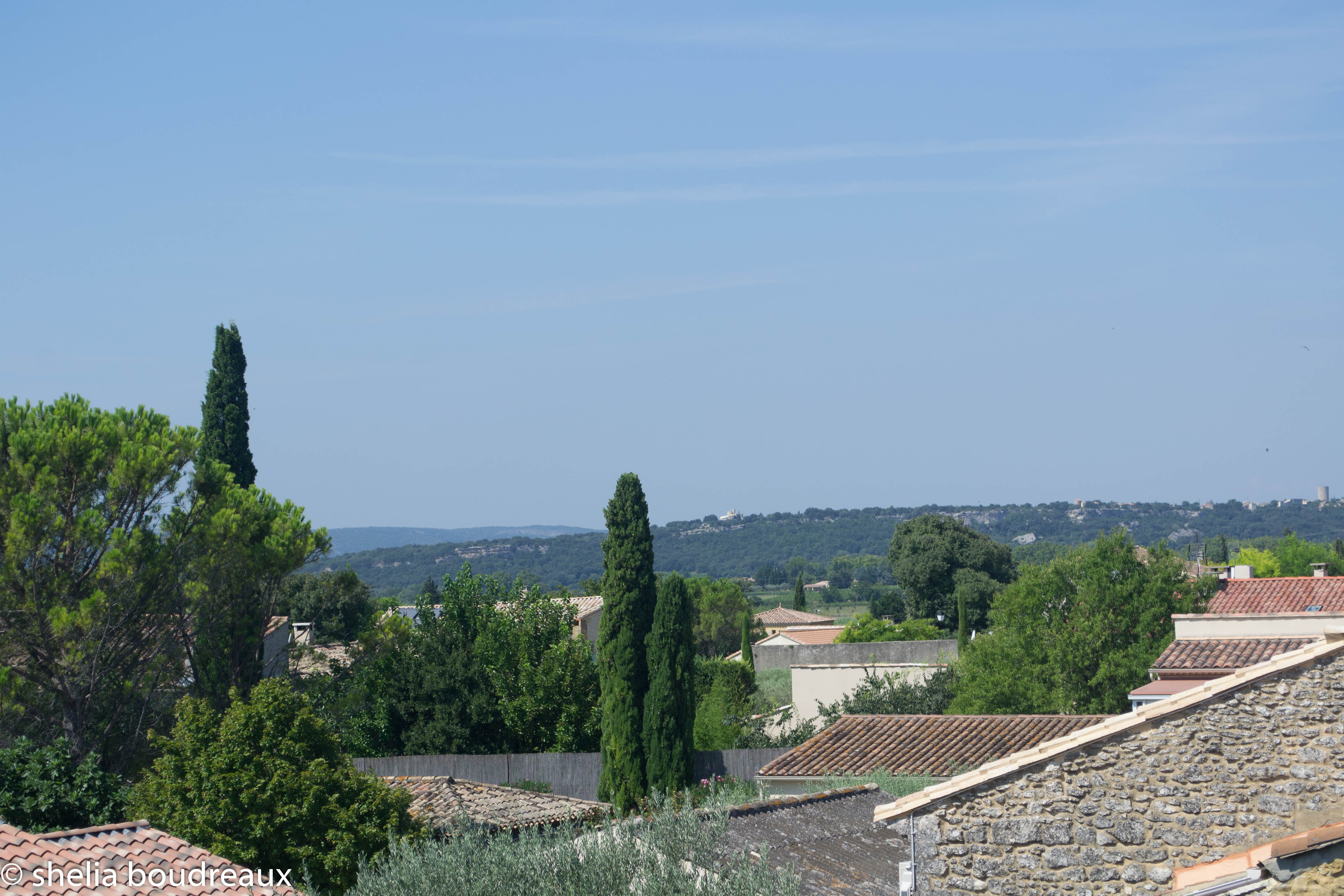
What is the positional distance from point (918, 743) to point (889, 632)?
119 ft

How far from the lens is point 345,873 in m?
14.6

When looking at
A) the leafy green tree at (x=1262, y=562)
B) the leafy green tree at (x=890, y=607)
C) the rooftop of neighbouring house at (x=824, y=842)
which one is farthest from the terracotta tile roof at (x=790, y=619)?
the rooftop of neighbouring house at (x=824, y=842)

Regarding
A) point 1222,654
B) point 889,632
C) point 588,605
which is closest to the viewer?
point 1222,654

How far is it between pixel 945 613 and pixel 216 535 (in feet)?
199

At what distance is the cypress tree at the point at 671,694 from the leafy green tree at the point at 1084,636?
10.1 meters

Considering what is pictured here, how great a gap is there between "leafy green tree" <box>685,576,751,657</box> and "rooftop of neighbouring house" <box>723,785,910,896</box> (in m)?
67.0

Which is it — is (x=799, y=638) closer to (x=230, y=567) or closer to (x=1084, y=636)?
(x=1084, y=636)

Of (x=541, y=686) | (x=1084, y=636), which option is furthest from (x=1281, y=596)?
(x=541, y=686)

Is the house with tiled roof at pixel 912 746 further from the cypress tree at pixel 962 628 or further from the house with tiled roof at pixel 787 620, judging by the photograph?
the house with tiled roof at pixel 787 620

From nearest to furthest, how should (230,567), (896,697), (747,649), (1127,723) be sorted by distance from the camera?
1. (1127,723)
2. (230,567)
3. (896,697)
4. (747,649)

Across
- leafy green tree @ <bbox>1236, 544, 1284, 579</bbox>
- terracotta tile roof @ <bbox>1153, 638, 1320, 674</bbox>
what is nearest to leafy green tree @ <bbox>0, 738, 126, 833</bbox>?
terracotta tile roof @ <bbox>1153, 638, 1320, 674</bbox>

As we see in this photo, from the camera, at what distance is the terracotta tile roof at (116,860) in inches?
431

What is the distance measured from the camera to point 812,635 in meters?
68.5

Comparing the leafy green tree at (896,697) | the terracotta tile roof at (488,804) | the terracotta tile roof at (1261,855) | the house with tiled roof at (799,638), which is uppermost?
the terracotta tile roof at (1261,855)
